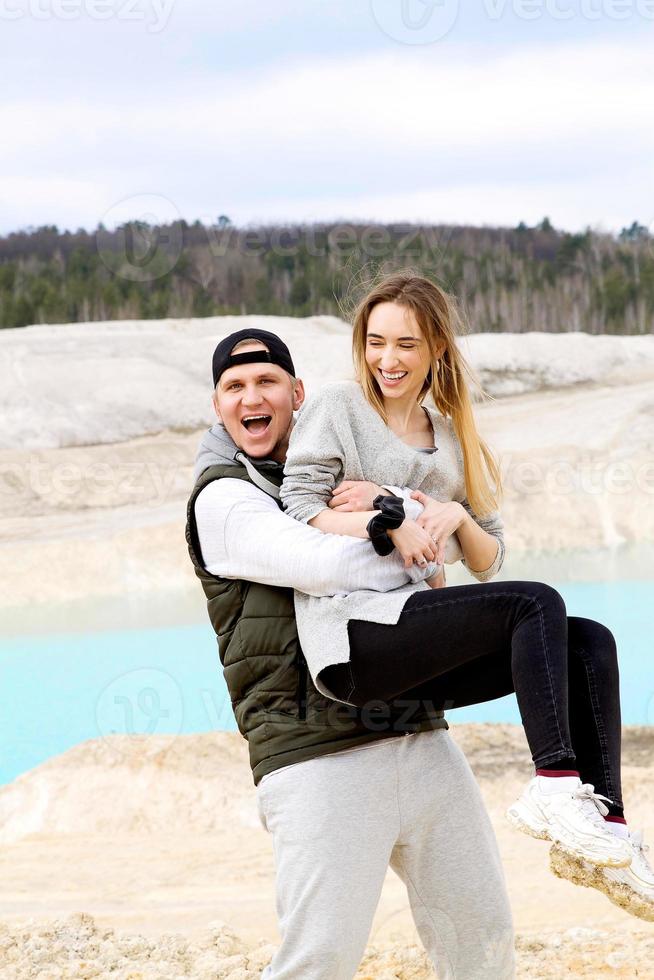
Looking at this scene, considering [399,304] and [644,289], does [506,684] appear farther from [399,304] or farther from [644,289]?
[644,289]

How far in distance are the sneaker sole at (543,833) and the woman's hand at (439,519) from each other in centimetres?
58

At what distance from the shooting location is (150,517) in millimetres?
17219

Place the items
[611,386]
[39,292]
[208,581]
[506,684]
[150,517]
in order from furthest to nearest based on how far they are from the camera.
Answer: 1. [39,292]
2. [611,386]
3. [150,517]
4. [208,581]
5. [506,684]

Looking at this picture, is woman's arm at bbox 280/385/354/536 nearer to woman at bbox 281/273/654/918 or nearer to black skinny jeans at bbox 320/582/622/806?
woman at bbox 281/273/654/918

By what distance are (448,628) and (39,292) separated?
32.8m

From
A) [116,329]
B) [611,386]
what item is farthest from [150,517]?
[611,386]

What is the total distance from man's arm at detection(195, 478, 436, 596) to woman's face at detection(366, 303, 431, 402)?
1.37ft

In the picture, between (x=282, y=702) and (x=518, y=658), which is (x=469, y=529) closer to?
(x=518, y=658)

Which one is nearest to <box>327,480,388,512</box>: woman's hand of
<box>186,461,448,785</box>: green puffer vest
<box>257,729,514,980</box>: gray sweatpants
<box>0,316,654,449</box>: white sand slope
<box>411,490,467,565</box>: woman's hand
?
<box>411,490,467,565</box>: woman's hand

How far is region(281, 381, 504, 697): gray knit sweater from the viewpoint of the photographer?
248cm

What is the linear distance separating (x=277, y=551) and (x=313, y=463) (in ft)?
0.84

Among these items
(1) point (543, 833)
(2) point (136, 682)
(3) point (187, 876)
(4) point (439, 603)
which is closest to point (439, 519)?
(4) point (439, 603)

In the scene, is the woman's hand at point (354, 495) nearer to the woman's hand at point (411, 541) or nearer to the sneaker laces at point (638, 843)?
the woman's hand at point (411, 541)

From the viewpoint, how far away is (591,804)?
2318 millimetres
